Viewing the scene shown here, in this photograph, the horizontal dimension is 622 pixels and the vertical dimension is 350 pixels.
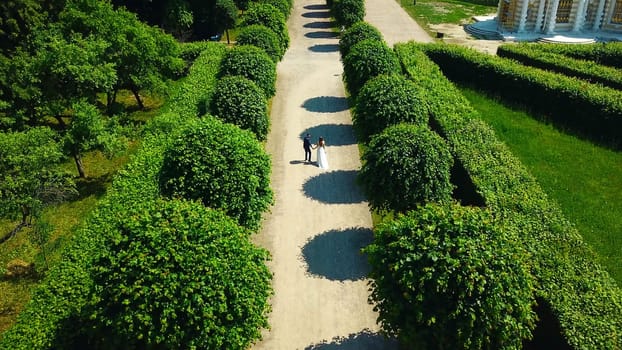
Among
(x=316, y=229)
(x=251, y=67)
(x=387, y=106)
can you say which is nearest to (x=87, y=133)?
(x=251, y=67)

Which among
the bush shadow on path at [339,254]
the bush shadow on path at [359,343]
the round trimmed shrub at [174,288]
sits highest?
the round trimmed shrub at [174,288]

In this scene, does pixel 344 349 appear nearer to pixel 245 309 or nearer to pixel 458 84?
pixel 245 309

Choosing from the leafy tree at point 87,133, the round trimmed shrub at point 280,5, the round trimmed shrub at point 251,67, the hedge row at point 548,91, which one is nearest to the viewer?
the leafy tree at point 87,133

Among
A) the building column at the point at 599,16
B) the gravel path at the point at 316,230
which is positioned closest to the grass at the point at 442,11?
the building column at the point at 599,16

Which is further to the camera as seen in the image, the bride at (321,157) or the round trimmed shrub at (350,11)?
the round trimmed shrub at (350,11)

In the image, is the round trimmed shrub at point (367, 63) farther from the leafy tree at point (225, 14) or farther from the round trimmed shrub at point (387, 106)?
the leafy tree at point (225, 14)

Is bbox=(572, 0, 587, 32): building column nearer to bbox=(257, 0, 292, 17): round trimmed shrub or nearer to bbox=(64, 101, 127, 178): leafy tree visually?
bbox=(257, 0, 292, 17): round trimmed shrub

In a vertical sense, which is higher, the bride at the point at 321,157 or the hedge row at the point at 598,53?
the hedge row at the point at 598,53
